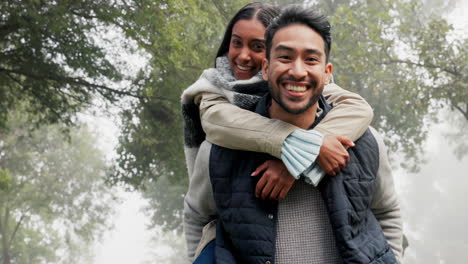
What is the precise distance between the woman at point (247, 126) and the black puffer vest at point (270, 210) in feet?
0.19

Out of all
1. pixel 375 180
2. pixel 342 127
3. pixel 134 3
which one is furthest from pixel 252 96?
pixel 134 3

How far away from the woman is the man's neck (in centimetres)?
6

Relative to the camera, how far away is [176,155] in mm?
12883

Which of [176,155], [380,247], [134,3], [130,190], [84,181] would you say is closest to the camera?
[380,247]

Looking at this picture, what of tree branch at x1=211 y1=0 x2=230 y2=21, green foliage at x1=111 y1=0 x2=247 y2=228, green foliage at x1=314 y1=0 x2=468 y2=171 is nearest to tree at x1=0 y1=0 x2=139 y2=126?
green foliage at x1=111 y1=0 x2=247 y2=228

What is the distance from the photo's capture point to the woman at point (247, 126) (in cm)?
184

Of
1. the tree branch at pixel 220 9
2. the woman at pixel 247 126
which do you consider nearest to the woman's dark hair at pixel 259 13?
the woman at pixel 247 126

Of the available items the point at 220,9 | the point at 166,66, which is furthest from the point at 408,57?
the point at 166,66

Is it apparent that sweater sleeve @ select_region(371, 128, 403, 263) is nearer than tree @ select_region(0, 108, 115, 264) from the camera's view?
Yes

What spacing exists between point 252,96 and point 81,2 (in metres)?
8.39

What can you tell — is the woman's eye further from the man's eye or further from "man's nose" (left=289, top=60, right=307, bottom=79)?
"man's nose" (left=289, top=60, right=307, bottom=79)

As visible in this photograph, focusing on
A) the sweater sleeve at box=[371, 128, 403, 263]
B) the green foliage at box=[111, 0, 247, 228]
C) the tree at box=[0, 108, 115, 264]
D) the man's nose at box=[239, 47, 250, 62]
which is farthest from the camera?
the tree at box=[0, 108, 115, 264]

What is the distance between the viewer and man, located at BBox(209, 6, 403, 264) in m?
1.83

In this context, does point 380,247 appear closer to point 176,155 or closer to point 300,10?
point 300,10
